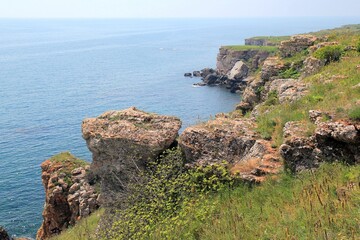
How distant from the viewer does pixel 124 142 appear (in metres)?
19.5

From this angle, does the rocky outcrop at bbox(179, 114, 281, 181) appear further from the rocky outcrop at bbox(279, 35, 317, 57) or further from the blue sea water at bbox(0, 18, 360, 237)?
the rocky outcrop at bbox(279, 35, 317, 57)

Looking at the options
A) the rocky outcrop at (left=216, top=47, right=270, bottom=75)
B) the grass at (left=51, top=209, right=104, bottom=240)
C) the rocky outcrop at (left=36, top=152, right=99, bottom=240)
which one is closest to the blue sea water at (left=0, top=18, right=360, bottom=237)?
the rocky outcrop at (left=36, top=152, right=99, bottom=240)

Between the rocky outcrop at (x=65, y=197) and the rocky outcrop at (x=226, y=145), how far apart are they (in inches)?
594

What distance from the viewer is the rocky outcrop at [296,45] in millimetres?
28344

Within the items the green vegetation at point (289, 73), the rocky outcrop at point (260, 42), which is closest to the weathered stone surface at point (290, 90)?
the green vegetation at point (289, 73)

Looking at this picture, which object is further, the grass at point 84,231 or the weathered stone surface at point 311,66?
the weathered stone surface at point 311,66

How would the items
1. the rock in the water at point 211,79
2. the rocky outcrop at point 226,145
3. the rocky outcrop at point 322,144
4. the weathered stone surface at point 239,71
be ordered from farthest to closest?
1. the weathered stone surface at point 239,71
2. the rock in the water at point 211,79
3. the rocky outcrop at point 226,145
4. the rocky outcrop at point 322,144

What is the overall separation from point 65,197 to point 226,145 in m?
21.6

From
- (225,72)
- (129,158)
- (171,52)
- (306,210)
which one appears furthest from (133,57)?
(306,210)

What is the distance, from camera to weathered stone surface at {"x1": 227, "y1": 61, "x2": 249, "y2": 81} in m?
121

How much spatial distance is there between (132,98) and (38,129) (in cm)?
2769

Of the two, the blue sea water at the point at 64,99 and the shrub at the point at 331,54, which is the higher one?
the shrub at the point at 331,54

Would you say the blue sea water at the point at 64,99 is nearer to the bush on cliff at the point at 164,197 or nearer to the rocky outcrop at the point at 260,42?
the bush on cliff at the point at 164,197

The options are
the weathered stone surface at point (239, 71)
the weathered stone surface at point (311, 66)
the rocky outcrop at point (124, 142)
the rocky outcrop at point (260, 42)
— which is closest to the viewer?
the rocky outcrop at point (124, 142)
